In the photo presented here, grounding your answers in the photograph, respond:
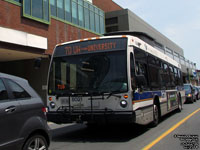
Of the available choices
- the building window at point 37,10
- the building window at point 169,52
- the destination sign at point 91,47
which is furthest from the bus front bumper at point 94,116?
the building window at point 169,52

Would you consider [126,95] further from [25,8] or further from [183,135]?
[25,8]

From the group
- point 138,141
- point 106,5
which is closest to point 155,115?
point 138,141

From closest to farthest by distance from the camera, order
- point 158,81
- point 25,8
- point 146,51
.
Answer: point 146,51 → point 158,81 → point 25,8

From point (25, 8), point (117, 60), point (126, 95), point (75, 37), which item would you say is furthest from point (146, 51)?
point (75, 37)

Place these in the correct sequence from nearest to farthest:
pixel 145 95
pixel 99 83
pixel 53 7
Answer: pixel 99 83 → pixel 145 95 → pixel 53 7

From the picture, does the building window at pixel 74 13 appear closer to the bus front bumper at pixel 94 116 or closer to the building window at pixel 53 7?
the building window at pixel 53 7

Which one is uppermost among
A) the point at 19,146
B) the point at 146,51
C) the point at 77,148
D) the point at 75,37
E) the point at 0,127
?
the point at 75,37

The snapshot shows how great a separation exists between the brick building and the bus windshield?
987cm

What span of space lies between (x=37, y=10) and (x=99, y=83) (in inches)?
566

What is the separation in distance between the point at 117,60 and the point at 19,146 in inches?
152

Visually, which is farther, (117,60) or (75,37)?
(75,37)

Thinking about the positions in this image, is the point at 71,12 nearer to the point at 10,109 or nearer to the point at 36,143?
the point at 36,143

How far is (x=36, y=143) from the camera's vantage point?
458 cm

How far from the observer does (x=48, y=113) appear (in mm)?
7672
